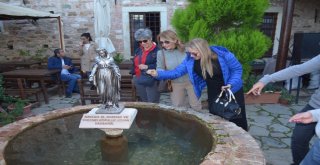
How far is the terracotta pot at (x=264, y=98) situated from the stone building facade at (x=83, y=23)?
4773mm

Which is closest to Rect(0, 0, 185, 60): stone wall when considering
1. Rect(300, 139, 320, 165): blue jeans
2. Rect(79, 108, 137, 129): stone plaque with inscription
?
Rect(79, 108, 137, 129): stone plaque with inscription

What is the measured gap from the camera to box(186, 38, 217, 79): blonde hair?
313cm

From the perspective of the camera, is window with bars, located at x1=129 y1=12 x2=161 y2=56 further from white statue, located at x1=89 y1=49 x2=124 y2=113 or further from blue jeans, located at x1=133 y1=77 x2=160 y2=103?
white statue, located at x1=89 y1=49 x2=124 y2=113

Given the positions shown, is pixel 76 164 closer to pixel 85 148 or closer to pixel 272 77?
pixel 85 148

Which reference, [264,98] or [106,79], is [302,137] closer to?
[106,79]

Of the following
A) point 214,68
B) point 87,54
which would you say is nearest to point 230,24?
point 214,68

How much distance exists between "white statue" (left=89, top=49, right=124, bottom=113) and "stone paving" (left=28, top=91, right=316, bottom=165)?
2.33 metres

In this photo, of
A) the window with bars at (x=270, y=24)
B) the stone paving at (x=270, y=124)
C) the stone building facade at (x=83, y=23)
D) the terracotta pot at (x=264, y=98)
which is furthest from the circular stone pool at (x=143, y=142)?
the window with bars at (x=270, y=24)

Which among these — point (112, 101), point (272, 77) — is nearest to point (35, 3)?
point (112, 101)

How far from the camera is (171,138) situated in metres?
2.88

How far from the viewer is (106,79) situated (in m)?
2.64

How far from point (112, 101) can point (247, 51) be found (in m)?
3.98

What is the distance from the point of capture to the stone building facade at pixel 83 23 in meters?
9.85

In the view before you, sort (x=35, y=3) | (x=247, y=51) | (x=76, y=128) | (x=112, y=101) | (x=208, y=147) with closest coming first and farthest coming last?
(x=208, y=147) < (x=112, y=101) < (x=76, y=128) < (x=247, y=51) < (x=35, y=3)
